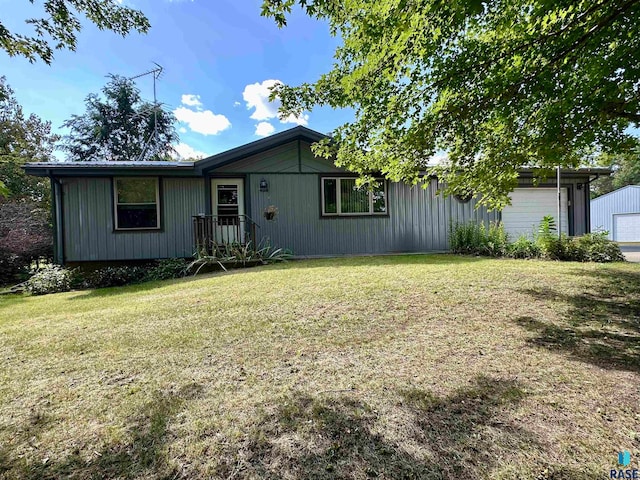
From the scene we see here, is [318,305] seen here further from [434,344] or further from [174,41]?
[174,41]

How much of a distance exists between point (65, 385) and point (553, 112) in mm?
5888

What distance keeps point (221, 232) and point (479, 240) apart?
7084mm

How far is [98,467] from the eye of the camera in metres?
1.59

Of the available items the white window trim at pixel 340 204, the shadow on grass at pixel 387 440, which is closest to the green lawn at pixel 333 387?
the shadow on grass at pixel 387 440

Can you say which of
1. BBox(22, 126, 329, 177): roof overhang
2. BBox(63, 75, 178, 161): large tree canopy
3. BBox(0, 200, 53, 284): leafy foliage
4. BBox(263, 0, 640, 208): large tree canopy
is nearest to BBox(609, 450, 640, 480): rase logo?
BBox(263, 0, 640, 208): large tree canopy

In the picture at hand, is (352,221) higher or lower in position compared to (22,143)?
lower

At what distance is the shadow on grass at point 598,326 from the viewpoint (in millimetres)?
2685

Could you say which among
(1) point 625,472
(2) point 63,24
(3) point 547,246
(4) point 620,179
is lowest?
(1) point 625,472

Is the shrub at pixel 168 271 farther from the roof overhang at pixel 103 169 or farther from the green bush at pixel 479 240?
the green bush at pixel 479 240

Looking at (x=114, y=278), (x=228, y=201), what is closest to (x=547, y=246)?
(x=228, y=201)

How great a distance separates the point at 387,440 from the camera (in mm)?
1714

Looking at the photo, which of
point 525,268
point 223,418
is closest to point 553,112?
point 525,268

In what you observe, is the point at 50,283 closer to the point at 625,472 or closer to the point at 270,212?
the point at 270,212

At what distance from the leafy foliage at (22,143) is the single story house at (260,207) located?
41.4 feet
